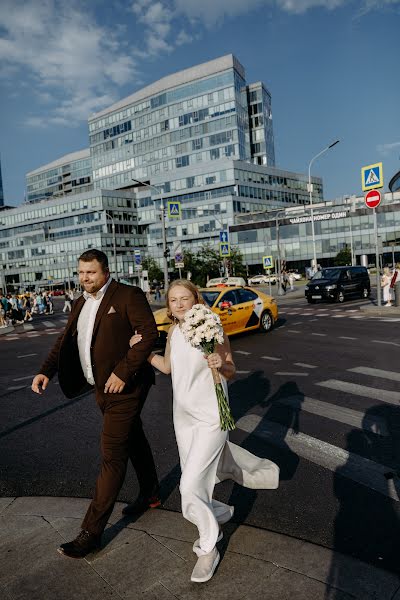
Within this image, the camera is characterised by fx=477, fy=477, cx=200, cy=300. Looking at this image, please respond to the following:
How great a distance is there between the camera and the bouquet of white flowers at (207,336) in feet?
9.84

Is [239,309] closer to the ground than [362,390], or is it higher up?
higher up

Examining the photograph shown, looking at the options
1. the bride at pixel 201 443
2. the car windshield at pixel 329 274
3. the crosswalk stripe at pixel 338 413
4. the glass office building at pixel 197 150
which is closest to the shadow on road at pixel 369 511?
the crosswalk stripe at pixel 338 413

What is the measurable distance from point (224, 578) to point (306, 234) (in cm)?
8426

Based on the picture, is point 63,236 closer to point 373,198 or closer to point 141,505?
point 373,198

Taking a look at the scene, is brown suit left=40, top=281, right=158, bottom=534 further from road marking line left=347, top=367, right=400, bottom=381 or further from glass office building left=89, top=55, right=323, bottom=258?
glass office building left=89, top=55, right=323, bottom=258

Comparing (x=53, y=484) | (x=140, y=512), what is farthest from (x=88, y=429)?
(x=140, y=512)

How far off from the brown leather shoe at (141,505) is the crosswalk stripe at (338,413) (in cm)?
268

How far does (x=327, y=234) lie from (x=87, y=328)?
83939mm

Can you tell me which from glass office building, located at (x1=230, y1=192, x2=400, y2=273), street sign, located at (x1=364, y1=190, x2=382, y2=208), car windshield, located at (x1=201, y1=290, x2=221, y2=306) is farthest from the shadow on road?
glass office building, located at (x1=230, y1=192, x2=400, y2=273)

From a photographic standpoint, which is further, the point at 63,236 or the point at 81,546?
the point at 63,236

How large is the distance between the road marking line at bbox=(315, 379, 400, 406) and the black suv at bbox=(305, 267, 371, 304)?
16.7 m

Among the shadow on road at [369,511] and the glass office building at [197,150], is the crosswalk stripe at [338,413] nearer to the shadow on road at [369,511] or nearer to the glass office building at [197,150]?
the shadow on road at [369,511]

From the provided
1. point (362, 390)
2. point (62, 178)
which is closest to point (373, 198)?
point (362, 390)

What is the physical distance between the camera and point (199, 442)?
302cm
